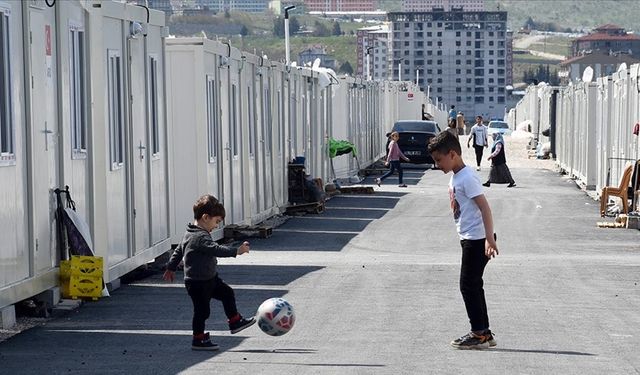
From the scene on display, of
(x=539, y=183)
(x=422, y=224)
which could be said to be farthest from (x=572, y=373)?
(x=539, y=183)

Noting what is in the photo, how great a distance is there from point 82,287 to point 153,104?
370 cm

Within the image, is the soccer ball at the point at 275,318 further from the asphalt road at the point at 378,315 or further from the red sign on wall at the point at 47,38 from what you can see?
the red sign on wall at the point at 47,38

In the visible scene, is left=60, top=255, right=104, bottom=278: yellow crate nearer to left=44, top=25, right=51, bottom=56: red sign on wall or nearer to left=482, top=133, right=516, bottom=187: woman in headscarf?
left=44, top=25, right=51, bottom=56: red sign on wall

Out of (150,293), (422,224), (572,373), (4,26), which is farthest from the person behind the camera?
(422,224)

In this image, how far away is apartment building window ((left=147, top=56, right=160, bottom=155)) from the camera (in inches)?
647

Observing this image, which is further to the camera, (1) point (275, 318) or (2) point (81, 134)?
(2) point (81, 134)

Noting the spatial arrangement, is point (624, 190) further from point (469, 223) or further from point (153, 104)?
point (469, 223)

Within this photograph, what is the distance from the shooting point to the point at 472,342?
1133 centimetres

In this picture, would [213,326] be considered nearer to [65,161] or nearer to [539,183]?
[65,161]

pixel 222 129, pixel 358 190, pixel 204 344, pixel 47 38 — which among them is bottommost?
pixel 358 190

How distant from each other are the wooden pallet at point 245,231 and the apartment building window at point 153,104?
A: 4254 millimetres

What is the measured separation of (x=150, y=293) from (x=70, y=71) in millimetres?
2319

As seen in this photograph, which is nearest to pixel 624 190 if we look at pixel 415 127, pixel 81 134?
pixel 81 134

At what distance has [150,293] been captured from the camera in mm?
14766
